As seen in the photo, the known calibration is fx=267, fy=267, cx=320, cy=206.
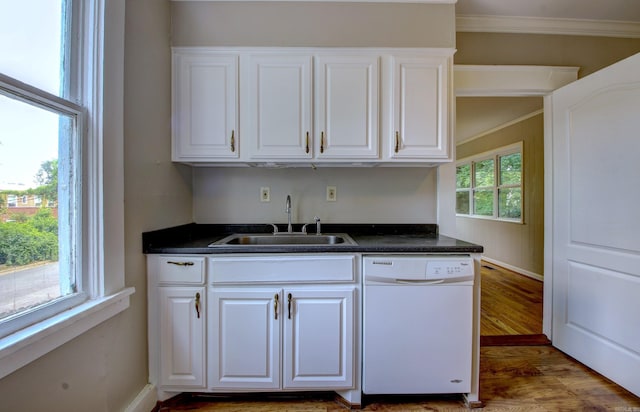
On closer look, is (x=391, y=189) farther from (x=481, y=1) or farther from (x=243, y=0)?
(x=243, y=0)

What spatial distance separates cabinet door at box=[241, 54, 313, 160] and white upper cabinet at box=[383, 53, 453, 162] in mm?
539

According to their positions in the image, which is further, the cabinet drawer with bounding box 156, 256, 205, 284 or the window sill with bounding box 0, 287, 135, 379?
the cabinet drawer with bounding box 156, 256, 205, 284

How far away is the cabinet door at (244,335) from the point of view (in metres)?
1.43

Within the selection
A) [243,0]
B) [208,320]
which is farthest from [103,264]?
[243,0]

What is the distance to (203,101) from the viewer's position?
1659 millimetres

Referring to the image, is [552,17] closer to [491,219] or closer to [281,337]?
[281,337]

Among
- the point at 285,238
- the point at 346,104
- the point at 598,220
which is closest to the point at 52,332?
the point at 285,238

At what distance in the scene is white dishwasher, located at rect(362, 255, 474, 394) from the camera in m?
1.43

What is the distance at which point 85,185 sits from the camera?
1.12m

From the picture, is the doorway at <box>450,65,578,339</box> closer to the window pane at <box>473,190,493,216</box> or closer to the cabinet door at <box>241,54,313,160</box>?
the window pane at <box>473,190,493,216</box>

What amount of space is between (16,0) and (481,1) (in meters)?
2.47

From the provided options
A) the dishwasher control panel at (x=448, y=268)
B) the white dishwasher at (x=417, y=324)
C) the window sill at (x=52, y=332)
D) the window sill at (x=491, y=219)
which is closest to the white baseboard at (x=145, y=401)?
the window sill at (x=52, y=332)

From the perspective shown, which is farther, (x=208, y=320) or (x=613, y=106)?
(x=613, y=106)

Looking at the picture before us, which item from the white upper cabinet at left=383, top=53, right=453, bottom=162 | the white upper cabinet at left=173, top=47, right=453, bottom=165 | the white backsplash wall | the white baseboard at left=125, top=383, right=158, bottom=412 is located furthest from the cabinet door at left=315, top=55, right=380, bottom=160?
the white baseboard at left=125, top=383, right=158, bottom=412
